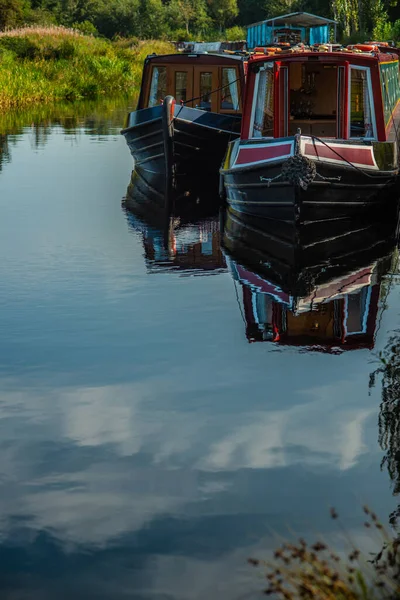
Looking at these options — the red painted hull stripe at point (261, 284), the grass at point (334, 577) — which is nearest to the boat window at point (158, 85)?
the red painted hull stripe at point (261, 284)

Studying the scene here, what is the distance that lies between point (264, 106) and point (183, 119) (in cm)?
359

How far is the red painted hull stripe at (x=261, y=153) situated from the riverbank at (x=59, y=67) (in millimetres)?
21702

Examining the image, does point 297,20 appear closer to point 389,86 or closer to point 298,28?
point 298,28

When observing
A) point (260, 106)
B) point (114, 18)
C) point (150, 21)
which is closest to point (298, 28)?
point (260, 106)

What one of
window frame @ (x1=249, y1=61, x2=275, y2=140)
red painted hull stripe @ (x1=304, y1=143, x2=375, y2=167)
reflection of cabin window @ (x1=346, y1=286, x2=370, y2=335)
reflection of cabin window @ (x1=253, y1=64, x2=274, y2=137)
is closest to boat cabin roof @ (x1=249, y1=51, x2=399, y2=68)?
window frame @ (x1=249, y1=61, x2=275, y2=140)

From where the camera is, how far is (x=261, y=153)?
14578 mm

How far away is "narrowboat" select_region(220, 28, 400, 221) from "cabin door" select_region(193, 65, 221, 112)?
4.30 m

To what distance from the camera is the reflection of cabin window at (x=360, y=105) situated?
15.6 metres

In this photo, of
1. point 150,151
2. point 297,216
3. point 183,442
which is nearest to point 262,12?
point 150,151

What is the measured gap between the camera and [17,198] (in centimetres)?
1794

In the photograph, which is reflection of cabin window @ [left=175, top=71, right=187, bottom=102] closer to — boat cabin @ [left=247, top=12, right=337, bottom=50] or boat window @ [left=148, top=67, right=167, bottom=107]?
boat window @ [left=148, top=67, right=167, bottom=107]

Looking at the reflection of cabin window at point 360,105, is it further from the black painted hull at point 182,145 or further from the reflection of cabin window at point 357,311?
the reflection of cabin window at point 357,311

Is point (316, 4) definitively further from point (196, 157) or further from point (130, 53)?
point (196, 157)

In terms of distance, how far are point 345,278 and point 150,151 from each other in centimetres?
909
